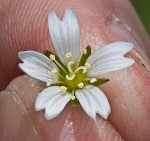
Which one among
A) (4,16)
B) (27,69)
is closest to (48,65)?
(27,69)

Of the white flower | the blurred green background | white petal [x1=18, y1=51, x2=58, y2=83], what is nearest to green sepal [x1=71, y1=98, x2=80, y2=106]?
the white flower

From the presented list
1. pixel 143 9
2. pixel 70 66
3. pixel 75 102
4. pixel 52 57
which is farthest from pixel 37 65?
pixel 143 9

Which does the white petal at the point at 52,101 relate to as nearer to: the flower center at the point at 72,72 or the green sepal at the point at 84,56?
the flower center at the point at 72,72

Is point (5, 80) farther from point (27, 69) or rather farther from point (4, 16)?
point (27, 69)

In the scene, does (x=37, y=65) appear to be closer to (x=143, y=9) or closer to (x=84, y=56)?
(x=84, y=56)

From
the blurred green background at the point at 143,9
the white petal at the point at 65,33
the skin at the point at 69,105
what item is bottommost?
the blurred green background at the point at 143,9

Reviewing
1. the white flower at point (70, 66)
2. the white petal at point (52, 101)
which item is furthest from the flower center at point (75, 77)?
the white petal at point (52, 101)
